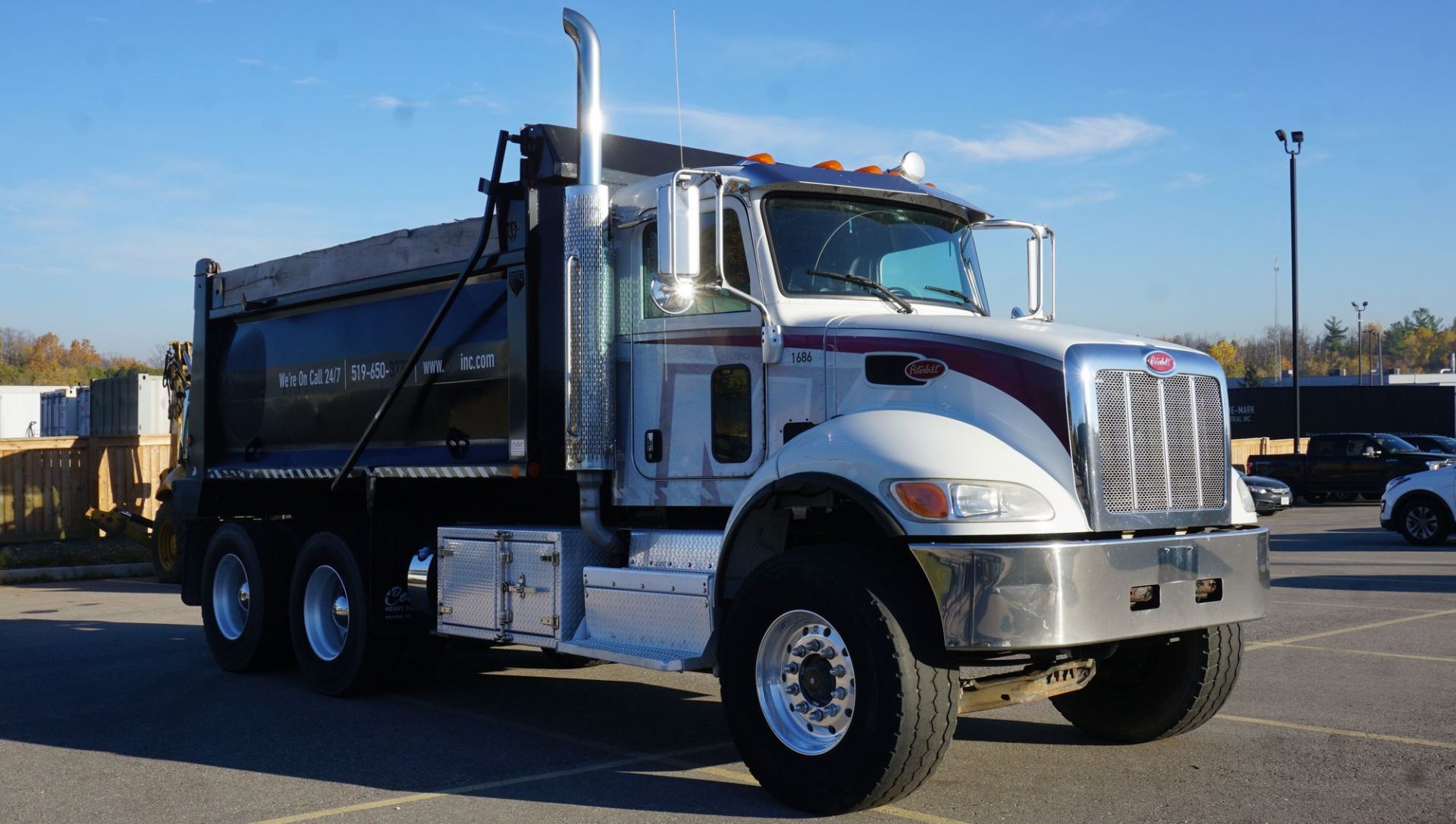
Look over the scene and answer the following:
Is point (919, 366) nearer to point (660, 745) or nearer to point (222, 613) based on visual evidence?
point (660, 745)

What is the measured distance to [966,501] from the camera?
541 centimetres

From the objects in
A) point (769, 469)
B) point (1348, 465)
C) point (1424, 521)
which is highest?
point (769, 469)

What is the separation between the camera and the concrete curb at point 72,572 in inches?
671

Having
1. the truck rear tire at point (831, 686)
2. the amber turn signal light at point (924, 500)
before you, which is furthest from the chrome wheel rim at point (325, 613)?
the amber turn signal light at point (924, 500)

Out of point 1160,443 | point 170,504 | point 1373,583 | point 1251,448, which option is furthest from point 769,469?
point 1251,448

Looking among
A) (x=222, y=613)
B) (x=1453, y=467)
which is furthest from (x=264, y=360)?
(x=1453, y=467)

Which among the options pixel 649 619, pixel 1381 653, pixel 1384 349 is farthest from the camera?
pixel 1384 349

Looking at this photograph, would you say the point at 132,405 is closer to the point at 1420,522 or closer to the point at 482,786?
the point at 482,786

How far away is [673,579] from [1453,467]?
17289mm

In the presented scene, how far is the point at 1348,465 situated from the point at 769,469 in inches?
1142

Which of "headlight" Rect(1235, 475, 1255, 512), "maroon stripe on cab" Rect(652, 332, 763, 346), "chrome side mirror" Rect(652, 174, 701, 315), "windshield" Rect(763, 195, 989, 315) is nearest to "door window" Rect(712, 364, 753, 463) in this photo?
"maroon stripe on cab" Rect(652, 332, 763, 346)

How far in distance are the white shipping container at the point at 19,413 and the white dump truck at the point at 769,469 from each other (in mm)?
38284

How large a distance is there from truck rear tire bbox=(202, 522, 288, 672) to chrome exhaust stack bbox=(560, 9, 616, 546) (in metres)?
3.57

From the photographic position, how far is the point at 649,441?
7.14 m
